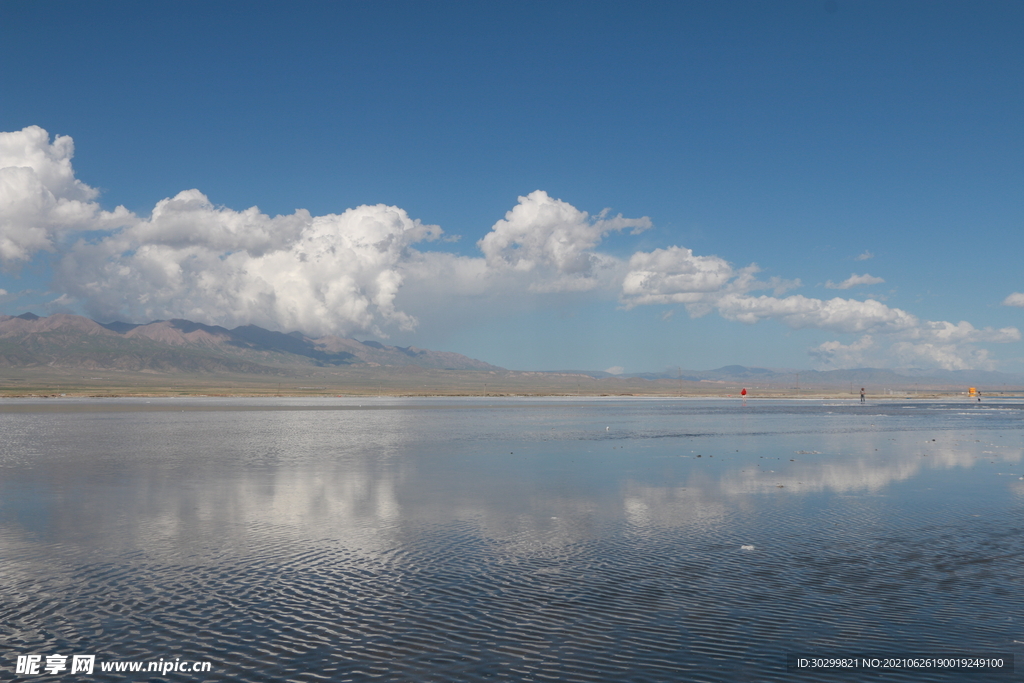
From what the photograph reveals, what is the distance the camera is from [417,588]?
13289mm

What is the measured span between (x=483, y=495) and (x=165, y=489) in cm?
1084

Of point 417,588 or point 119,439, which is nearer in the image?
point 417,588

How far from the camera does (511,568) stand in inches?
581

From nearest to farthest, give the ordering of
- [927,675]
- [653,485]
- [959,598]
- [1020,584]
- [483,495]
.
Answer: [927,675], [959,598], [1020,584], [483,495], [653,485]

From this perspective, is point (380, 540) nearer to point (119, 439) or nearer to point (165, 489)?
point (165, 489)

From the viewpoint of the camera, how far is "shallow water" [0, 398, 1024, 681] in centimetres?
1021

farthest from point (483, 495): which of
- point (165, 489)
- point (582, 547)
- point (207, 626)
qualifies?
point (207, 626)

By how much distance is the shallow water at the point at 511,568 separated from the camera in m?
10.2

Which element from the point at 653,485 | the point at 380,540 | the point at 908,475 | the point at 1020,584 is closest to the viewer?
the point at 1020,584

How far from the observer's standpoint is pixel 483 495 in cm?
2453

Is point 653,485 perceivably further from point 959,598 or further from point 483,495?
point 959,598

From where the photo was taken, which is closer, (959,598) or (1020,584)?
(959,598)

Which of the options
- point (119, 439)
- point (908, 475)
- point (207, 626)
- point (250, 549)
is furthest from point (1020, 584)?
point (119, 439)

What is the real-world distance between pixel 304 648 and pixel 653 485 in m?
18.3
